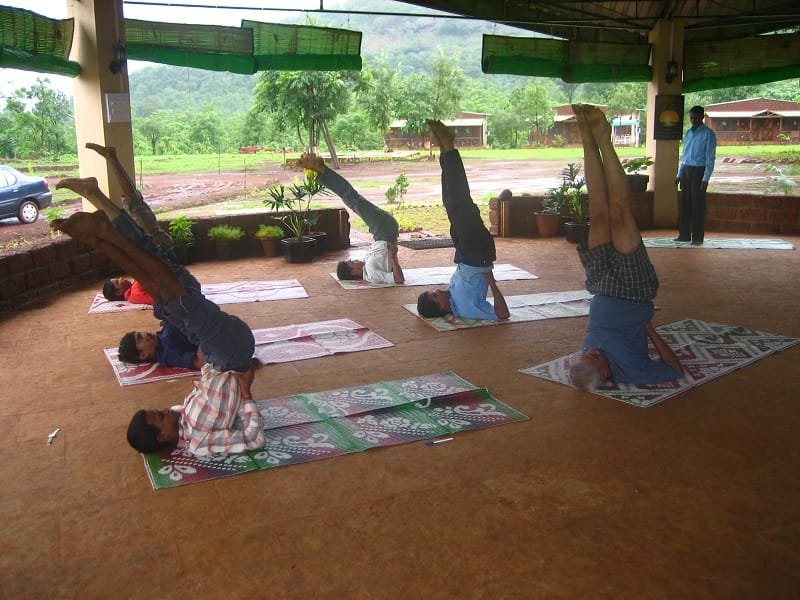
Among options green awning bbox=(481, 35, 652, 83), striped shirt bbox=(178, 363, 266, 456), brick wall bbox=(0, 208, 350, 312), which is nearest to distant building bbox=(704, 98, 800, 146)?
green awning bbox=(481, 35, 652, 83)

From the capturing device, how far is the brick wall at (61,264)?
618 cm

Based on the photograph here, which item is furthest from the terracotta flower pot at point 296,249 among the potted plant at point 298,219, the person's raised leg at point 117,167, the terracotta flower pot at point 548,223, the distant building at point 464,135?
the distant building at point 464,135

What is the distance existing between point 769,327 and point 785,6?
5.96 metres

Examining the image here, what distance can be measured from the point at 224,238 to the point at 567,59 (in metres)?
5.09

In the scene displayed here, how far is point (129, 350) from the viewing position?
15.0 ft

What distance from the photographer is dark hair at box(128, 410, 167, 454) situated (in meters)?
3.32

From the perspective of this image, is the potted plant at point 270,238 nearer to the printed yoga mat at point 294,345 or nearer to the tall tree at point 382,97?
the printed yoga mat at point 294,345

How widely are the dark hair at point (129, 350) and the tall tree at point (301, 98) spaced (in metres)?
6.57

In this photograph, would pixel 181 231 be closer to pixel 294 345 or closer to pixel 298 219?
pixel 298 219

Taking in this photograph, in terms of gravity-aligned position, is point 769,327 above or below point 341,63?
below

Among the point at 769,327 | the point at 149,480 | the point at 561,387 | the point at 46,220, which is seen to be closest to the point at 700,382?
the point at 561,387

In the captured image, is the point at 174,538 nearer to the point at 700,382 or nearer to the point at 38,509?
the point at 38,509

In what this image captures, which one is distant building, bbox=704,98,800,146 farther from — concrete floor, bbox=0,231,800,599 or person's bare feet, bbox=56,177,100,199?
person's bare feet, bbox=56,177,100,199

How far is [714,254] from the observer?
8484 mm
